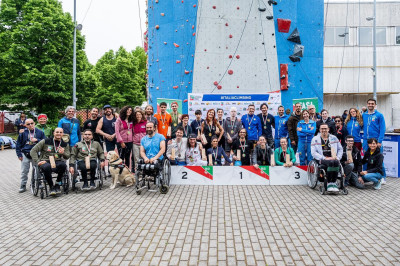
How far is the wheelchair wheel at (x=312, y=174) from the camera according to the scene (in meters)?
7.62

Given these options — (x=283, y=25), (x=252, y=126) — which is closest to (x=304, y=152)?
(x=252, y=126)

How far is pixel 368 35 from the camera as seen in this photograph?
28062 mm

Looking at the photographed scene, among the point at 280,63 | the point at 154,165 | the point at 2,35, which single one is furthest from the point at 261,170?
the point at 2,35

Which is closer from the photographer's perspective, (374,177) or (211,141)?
(374,177)

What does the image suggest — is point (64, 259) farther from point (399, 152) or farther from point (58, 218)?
point (399, 152)

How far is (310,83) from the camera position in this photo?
14.4 m

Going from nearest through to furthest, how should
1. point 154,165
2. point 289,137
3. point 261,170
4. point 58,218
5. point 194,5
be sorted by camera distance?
point 58,218
point 154,165
point 261,170
point 289,137
point 194,5

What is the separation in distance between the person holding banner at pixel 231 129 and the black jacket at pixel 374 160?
11.2ft

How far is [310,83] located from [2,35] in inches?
704

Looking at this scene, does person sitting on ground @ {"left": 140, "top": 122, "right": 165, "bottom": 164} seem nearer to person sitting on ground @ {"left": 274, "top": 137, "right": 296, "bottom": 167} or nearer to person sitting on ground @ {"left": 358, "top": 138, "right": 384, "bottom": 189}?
person sitting on ground @ {"left": 274, "top": 137, "right": 296, "bottom": 167}

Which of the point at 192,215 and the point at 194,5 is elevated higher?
the point at 194,5

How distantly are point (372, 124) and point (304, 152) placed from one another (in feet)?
6.36

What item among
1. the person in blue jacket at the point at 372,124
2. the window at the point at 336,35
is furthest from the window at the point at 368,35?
the person in blue jacket at the point at 372,124

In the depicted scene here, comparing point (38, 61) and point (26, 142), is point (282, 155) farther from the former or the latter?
point (38, 61)
